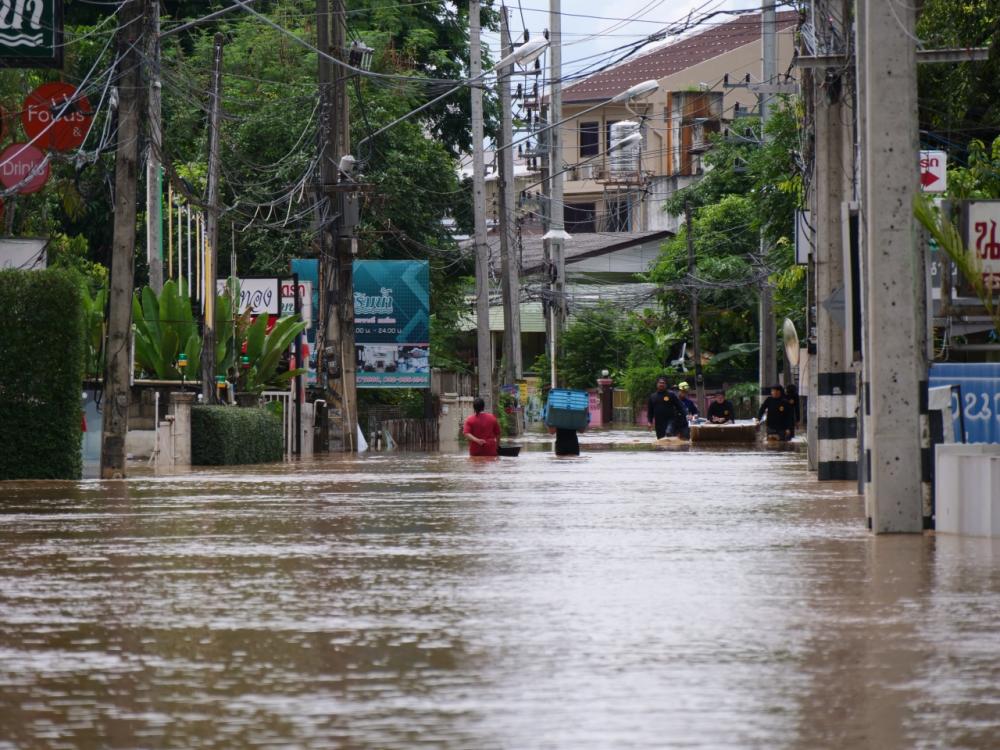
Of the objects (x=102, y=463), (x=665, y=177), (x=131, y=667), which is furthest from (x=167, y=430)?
(x=665, y=177)

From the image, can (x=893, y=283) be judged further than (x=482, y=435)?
No

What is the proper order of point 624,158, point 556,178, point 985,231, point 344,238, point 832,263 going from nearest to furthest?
point 985,231 → point 832,263 → point 344,238 → point 556,178 → point 624,158

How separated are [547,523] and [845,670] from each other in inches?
322

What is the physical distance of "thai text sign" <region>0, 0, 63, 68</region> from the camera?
27.0 m

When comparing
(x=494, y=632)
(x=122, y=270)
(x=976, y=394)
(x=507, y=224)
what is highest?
(x=507, y=224)

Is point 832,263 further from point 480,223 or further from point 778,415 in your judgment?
point 480,223

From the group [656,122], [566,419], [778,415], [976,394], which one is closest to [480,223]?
[778,415]

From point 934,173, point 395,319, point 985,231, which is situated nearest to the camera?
point 985,231

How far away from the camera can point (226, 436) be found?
32.8 m

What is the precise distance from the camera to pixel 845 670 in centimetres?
728

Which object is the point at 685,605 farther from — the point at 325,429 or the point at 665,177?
the point at 665,177

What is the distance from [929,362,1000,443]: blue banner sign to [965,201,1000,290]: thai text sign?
212 centimetres

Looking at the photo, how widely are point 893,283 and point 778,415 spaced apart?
30597 millimetres

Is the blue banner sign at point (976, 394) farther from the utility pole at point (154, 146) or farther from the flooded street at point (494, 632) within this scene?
the utility pole at point (154, 146)
